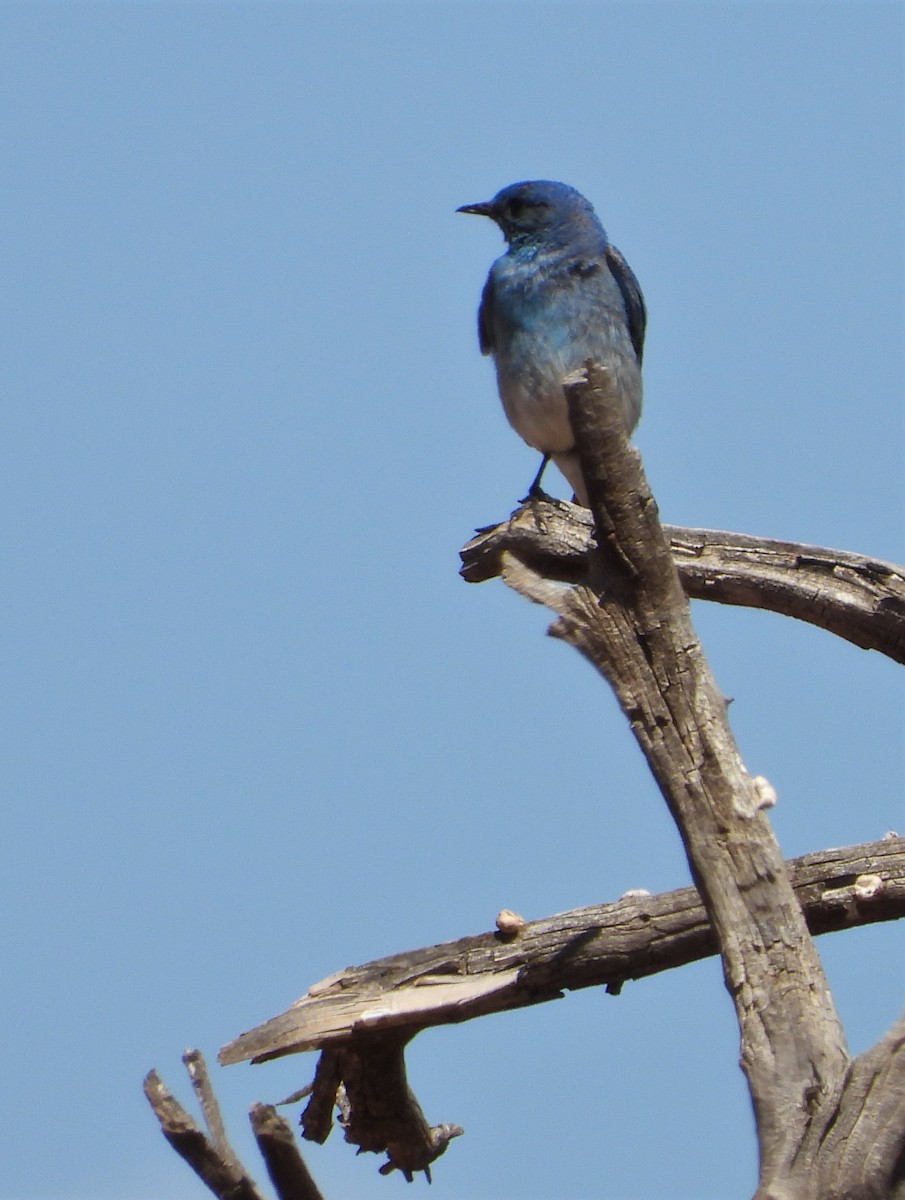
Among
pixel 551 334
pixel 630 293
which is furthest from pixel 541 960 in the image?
pixel 630 293

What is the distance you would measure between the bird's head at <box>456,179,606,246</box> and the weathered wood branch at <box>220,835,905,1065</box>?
4868 mm

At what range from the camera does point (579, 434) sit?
451 cm

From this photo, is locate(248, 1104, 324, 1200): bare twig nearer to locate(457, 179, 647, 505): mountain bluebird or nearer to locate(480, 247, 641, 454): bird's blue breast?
locate(457, 179, 647, 505): mountain bluebird

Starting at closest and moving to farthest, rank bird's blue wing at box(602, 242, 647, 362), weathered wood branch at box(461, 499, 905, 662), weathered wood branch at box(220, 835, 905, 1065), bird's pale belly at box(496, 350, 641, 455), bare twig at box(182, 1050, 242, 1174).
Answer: bare twig at box(182, 1050, 242, 1174), weathered wood branch at box(220, 835, 905, 1065), weathered wood branch at box(461, 499, 905, 662), bird's pale belly at box(496, 350, 641, 455), bird's blue wing at box(602, 242, 647, 362)

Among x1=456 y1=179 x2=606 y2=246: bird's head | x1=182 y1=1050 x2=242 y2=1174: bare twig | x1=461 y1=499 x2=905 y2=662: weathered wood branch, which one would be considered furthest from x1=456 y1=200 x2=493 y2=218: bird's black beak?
x1=182 y1=1050 x2=242 y2=1174: bare twig

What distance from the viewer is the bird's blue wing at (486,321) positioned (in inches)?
373

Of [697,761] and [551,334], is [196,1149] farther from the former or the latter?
[551,334]

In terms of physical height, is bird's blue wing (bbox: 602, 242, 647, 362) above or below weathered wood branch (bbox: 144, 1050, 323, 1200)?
above

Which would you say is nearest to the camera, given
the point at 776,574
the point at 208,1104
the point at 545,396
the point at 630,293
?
the point at 208,1104

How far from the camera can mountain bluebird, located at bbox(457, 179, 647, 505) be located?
8.89 meters

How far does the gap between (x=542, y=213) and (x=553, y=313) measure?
984mm

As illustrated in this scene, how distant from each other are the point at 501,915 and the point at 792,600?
1.89 meters

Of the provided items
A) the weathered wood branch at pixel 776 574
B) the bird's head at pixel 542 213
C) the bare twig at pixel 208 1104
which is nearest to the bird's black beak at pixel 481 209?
the bird's head at pixel 542 213

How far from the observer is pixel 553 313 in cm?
895
